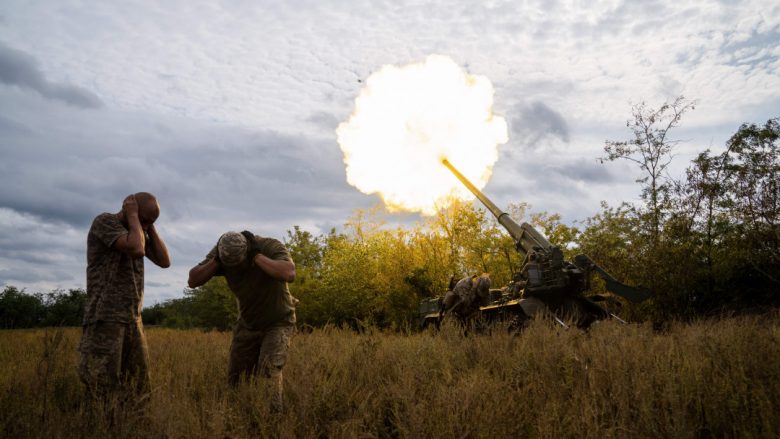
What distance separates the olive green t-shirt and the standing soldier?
80 centimetres

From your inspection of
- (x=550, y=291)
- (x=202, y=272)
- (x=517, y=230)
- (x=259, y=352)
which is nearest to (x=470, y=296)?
(x=550, y=291)

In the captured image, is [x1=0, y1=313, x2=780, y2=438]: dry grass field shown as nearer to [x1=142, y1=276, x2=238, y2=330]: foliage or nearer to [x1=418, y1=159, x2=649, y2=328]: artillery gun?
[x1=418, y1=159, x2=649, y2=328]: artillery gun

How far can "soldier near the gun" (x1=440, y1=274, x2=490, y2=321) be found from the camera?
468 inches

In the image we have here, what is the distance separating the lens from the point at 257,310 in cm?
547

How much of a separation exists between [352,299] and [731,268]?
15.5 m

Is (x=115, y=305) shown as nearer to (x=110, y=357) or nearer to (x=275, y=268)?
(x=110, y=357)

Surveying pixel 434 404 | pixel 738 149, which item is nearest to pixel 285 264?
pixel 434 404

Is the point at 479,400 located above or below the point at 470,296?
below

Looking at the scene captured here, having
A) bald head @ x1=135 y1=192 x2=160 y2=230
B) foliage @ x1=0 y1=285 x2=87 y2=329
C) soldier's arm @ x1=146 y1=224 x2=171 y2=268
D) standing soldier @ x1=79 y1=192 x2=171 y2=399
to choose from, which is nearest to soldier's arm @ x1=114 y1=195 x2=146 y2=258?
standing soldier @ x1=79 y1=192 x2=171 y2=399

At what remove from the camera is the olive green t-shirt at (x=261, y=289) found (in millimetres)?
5438

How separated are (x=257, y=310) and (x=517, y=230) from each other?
8.93 m

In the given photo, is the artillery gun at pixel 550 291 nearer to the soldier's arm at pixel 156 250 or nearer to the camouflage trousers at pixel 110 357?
the soldier's arm at pixel 156 250

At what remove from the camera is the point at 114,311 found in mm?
4734

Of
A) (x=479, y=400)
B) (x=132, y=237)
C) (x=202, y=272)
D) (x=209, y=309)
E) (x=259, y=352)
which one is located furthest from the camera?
(x=209, y=309)
